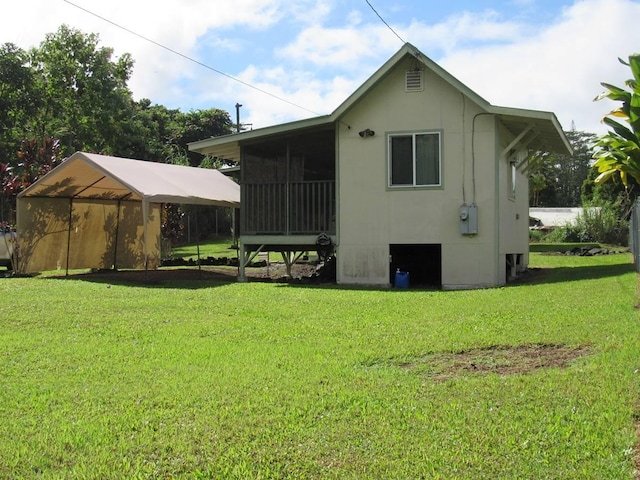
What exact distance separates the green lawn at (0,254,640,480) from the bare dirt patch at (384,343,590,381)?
4 centimetres

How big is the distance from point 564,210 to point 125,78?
33.5m

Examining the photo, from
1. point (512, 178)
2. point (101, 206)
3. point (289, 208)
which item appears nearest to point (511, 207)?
point (512, 178)

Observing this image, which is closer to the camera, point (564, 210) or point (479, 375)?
point (479, 375)

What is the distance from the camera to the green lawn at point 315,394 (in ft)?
14.1

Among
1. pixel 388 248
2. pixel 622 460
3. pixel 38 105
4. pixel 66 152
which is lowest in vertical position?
pixel 622 460

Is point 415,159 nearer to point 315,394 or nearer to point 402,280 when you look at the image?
point 402,280

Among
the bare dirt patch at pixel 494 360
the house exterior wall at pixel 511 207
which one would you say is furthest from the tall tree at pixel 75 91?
the bare dirt patch at pixel 494 360

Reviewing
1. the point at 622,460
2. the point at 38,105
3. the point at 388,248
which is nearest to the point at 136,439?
the point at 622,460

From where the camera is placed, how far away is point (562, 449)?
4.40 meters

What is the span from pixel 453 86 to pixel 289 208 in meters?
4.41

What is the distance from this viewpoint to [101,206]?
20062mm

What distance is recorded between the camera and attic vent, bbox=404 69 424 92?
15008 mm

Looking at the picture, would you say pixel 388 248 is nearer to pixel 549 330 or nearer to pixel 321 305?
pixel 321 305

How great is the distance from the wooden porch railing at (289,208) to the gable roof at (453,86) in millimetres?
1224
